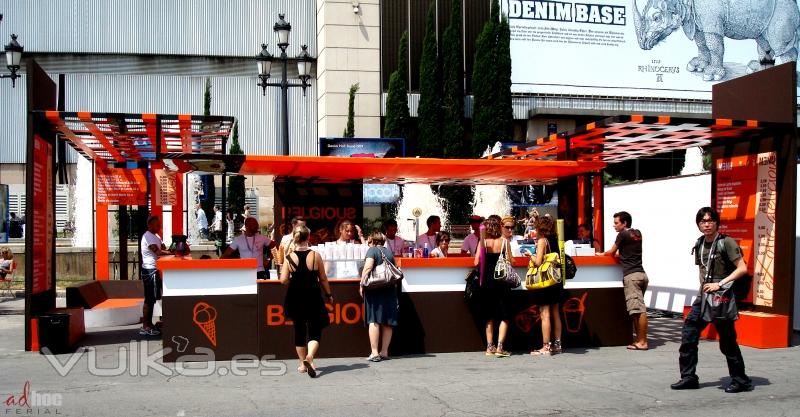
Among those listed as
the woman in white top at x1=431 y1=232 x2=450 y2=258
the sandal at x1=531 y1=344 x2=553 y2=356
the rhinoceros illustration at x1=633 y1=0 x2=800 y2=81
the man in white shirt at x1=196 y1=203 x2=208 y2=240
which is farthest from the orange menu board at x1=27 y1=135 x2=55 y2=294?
the rhinoceros illustration at x1=633 y1=0 x2=800 y2=81

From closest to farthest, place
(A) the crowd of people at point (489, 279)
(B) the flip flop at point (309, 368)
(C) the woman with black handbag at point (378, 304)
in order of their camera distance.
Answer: (A) the crowd of people at point (489, 279), (B) the flip flop at point (309, 368), (C) the woman with black handbag at point (378, 304)

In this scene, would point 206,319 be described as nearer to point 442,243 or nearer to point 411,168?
point 411,168

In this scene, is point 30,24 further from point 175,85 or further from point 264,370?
point 264,370

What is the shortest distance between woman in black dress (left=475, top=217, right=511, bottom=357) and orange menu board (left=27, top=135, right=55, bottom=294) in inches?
223

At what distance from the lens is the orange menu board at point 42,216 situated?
1086 centimetres

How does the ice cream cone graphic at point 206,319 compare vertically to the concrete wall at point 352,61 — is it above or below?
below

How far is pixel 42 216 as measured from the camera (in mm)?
11180

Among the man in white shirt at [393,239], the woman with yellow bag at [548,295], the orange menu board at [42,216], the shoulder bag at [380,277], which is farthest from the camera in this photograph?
the man in white shirt at [393,239]

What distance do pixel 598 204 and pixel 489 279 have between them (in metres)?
5.27

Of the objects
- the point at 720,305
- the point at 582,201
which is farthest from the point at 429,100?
the point at 720,305

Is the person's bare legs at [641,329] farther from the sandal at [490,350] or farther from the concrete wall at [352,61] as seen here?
the concrete wall at [352,61]

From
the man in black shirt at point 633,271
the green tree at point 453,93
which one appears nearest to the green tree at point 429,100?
the green tree at point 453,93

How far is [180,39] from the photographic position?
39.3 m

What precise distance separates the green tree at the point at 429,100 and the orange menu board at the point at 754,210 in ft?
80.0
